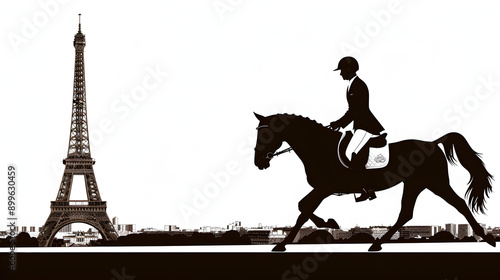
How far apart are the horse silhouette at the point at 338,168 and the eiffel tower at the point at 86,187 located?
1620 inches

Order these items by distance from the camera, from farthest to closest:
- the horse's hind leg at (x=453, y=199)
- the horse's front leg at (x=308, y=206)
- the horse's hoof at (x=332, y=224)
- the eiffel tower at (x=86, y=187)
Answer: the eiffel tower at (x=86, y=187) < the horse's hoof at (x=332, y=224) < the horse's hind leg at (x=453, y=199) < the horse's front leg at (x=308, y=206)

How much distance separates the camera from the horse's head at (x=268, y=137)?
9.61 metres

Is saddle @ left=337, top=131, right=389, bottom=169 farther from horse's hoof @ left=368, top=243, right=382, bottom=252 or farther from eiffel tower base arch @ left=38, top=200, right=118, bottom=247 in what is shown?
eiffel tower base arch @ left=38, top=200, right=118, bottom=247

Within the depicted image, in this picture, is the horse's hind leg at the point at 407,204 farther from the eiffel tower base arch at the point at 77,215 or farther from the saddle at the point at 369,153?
the eiffel tower base arch at the point at 77,215

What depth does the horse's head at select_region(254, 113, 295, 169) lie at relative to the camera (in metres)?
9.61

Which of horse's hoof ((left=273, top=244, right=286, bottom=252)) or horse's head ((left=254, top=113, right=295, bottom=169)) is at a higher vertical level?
horse's head ((left=254, top=113, right=295, bottom=169))

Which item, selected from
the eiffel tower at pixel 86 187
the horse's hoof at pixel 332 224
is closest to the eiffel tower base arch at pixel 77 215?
the eiffel tower at pixel 86 187

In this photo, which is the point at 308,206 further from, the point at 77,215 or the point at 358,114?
the point at 77,215

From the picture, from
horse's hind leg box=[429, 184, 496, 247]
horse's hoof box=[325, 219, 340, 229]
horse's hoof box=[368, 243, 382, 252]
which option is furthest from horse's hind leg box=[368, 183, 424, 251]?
horse's hoof box=[325, 219, 340, 229]

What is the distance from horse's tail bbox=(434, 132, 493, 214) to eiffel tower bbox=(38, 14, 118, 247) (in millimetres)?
41390

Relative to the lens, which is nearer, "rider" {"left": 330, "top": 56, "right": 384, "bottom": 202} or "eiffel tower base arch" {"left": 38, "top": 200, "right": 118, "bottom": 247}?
"rider" {"left": 330, "top": 56, "right": 384, "bottom": 202}
